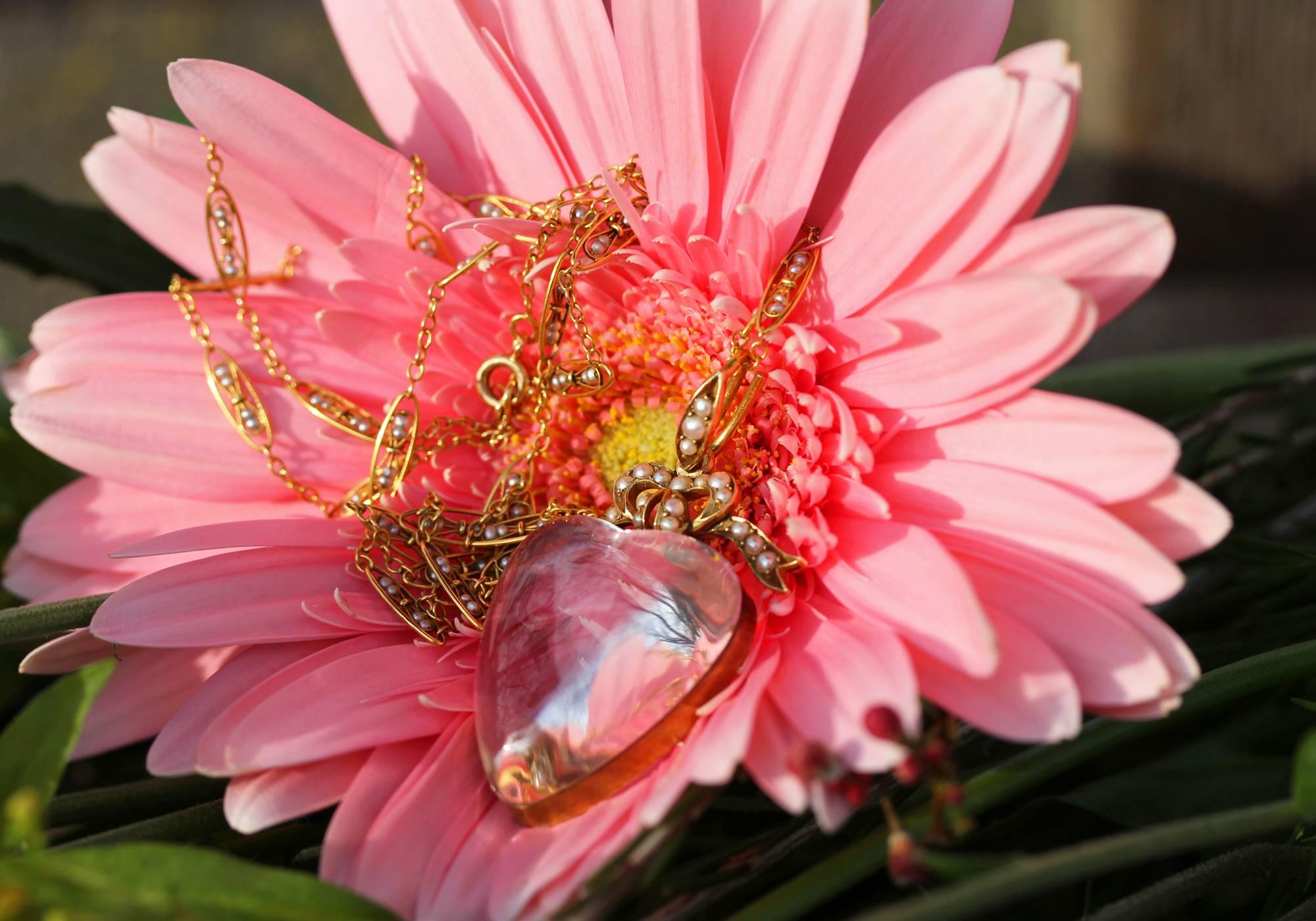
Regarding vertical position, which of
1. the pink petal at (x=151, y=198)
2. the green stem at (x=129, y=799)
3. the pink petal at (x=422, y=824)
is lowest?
the green stem at (x=129, y=799)

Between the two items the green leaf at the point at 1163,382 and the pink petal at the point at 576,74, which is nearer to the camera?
the pink petal at the point at 576,74

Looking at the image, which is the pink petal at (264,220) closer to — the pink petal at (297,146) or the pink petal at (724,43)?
the pink petal at (297,146)

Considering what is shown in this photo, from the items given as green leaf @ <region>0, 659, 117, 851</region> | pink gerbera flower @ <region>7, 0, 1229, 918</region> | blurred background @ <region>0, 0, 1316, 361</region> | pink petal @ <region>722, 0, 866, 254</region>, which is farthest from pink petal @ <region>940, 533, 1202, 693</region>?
blurred background @ <region>0, 0, 1316, 361</region>

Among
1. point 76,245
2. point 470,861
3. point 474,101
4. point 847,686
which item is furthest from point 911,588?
point 76,245

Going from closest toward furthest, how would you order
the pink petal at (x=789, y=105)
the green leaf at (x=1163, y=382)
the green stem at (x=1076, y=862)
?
the green stem at (x=1076, y=862), the pink petal at (x=789, y=105), the green leaf at (x=1163, y=382)

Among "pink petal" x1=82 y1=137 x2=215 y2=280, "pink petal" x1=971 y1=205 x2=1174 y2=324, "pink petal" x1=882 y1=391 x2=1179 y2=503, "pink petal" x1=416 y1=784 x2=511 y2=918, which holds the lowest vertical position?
"pink petal" x1=416 y1=784 x2=511 y2=918

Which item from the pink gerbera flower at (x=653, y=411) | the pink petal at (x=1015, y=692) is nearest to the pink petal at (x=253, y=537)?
the pink gerbera flower at (x=653, y=411)

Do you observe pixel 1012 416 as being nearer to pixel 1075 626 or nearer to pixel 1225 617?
pixel 1075 626

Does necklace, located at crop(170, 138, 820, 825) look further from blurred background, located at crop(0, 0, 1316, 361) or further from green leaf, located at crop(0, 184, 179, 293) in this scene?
blurred background, located at crop(0, 0, 1316, 361)
